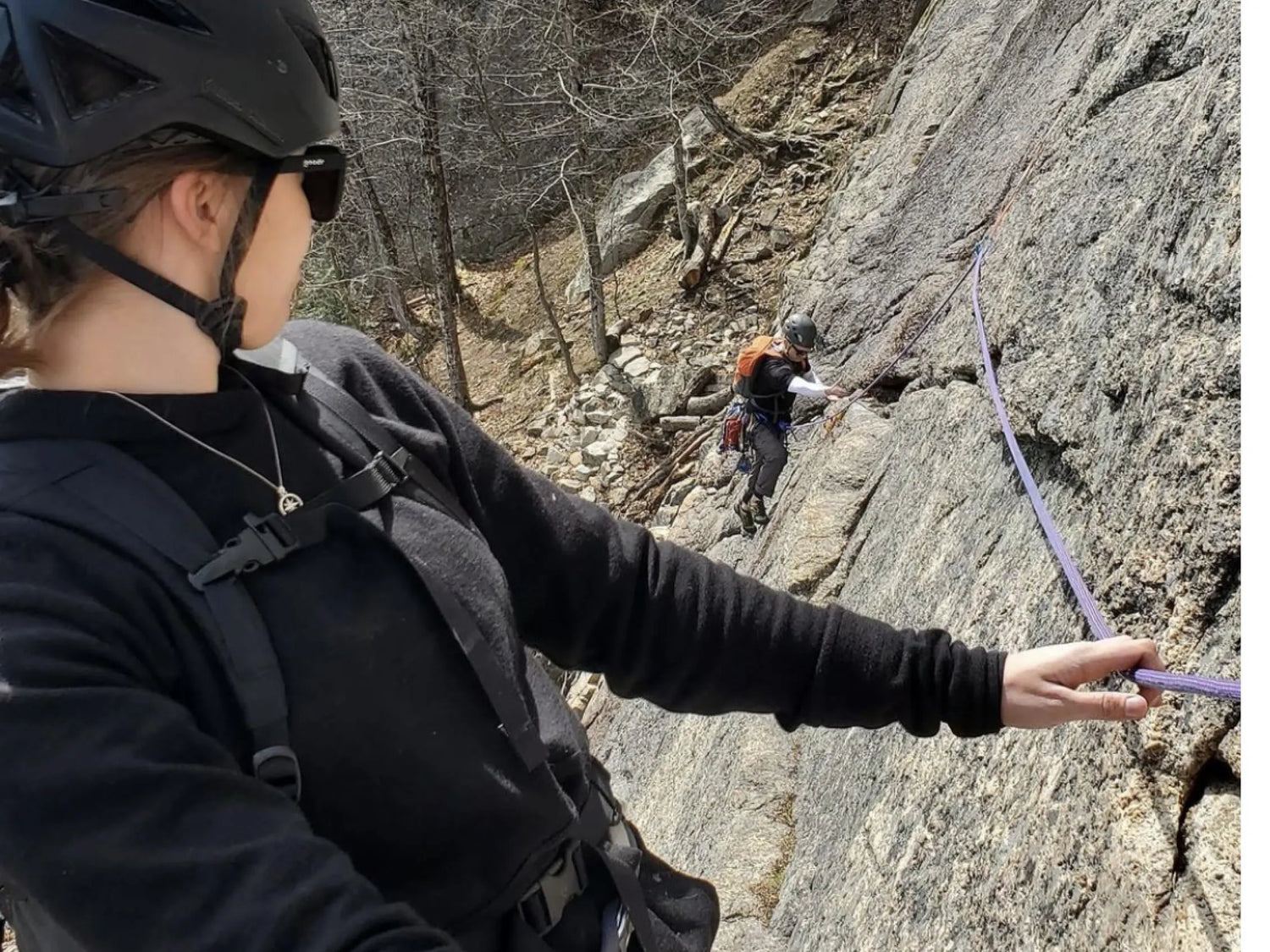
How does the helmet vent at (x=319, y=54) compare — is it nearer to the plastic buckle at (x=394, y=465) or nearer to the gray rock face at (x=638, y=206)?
the plastic buckle at (x=394, y=465)

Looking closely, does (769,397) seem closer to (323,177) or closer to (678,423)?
(678,423)

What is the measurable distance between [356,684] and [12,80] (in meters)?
0.93

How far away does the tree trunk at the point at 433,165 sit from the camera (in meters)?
16.1

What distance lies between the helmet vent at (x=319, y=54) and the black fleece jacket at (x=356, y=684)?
1.37 feet

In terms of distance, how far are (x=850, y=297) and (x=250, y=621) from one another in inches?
371

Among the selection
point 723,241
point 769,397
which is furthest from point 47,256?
point 723,241

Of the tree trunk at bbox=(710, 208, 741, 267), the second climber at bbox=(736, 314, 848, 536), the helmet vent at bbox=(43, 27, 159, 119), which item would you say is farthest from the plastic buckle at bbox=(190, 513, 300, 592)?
the tree trunk at bbox=(710, 208, 741, 267)

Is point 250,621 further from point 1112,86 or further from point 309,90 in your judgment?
point 1112,86

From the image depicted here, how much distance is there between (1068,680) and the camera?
1822 millimetres

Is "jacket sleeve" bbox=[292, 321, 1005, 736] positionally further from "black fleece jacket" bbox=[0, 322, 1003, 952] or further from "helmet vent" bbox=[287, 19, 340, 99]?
"helmet vent" bbox=[287, 19, 340, 99]

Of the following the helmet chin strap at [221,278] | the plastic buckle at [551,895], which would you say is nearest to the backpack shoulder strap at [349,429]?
the helmet chin strap at [221,278]

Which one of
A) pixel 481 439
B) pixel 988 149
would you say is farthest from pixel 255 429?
pixel 988 149

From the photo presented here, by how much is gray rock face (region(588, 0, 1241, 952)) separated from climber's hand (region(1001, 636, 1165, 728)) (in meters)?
0.20

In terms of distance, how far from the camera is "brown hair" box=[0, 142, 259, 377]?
1.33 m
